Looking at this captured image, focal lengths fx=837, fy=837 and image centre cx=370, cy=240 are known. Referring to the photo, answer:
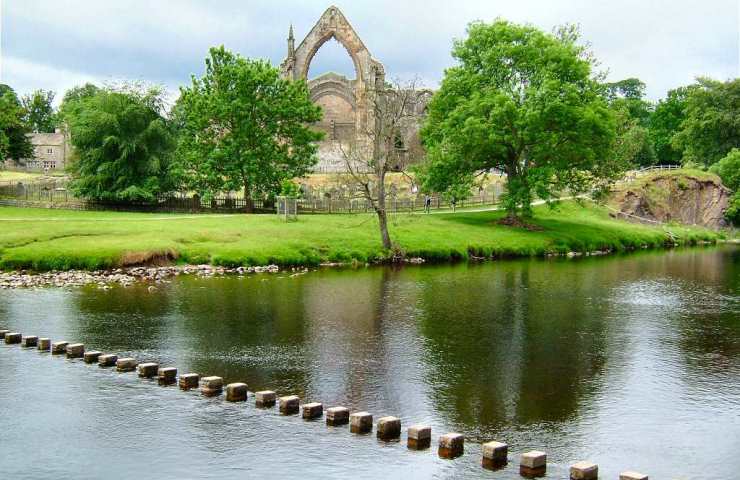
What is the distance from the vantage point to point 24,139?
11112cm

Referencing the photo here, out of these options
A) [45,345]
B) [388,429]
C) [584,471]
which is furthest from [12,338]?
[584,471]

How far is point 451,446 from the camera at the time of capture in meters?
18.0

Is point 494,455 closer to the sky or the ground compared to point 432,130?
closer to the ground

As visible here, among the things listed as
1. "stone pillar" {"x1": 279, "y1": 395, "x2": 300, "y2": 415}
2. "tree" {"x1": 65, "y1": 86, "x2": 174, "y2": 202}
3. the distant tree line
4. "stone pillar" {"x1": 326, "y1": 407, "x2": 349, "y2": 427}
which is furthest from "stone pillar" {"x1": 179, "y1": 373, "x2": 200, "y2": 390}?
"tree" {"x1": 65, "y1": 86, "x2": 174, "y2": 202}

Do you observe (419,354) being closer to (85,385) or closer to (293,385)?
(293,385)

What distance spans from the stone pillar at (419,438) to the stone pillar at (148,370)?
918 centimetres

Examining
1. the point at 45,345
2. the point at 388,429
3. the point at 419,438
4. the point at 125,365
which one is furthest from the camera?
the point at 45,345

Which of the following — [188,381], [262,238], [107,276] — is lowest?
[188,381]

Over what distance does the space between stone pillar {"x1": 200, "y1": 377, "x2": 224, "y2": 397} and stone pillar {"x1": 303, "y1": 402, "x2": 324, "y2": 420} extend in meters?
3.18

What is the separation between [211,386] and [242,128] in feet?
170

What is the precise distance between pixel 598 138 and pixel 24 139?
76699 millimetres

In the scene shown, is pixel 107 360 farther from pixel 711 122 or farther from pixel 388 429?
pixel 711 122

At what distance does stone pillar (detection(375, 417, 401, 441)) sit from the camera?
62.5ft

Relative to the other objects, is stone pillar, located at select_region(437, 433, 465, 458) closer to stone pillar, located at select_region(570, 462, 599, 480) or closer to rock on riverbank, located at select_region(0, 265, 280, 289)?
stone pillar, located at select_region(570, 462, 599, 480)
